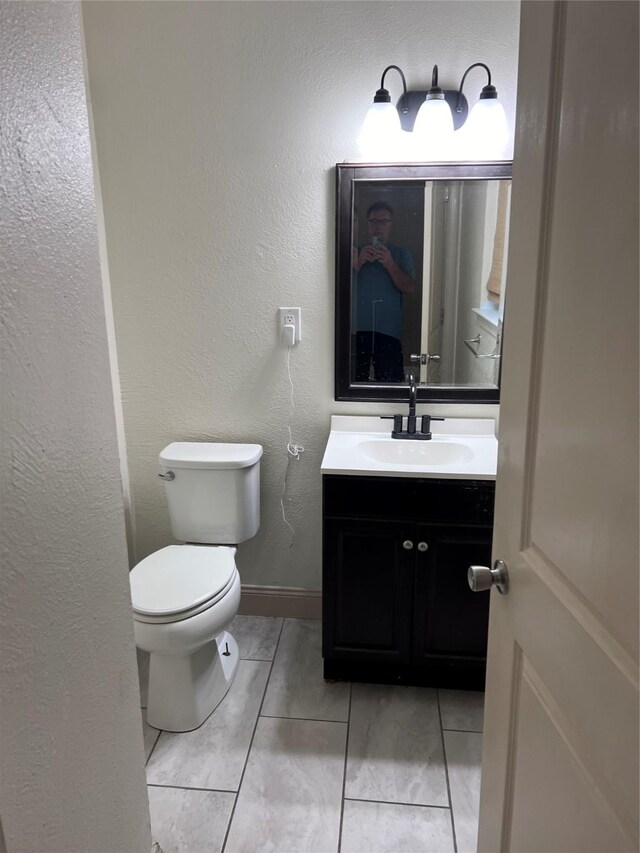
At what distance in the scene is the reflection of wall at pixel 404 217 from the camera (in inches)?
83.7

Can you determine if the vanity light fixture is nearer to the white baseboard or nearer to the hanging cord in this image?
the hanging cord

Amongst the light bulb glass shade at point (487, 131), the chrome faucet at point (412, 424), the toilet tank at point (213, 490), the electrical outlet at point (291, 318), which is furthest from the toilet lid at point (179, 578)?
the light bulb glass shade at point (487, 131)

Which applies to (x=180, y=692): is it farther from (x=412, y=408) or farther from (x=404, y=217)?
(x=404, y=217)

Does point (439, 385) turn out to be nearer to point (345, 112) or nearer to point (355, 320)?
point (355, 320)

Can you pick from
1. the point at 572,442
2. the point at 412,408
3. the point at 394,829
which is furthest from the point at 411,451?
the point at 572,442

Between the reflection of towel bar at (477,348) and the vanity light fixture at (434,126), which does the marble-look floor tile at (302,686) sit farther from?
the vanity light fixture at (434,126)

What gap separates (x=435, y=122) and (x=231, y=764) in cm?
211

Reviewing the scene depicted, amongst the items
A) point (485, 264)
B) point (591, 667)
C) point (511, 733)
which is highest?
point (485, 264)

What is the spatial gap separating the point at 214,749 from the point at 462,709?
823 millimetres

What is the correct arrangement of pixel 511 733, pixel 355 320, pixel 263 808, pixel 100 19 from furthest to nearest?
pixel 355 320 < pixel 100 19 < pixel 263 808 < pixel 511 733

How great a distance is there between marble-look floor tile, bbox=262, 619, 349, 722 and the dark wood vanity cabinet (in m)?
0.13

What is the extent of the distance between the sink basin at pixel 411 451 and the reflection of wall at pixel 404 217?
489mm

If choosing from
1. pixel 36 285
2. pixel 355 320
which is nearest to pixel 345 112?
pixel 355 320

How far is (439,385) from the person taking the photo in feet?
7.44
